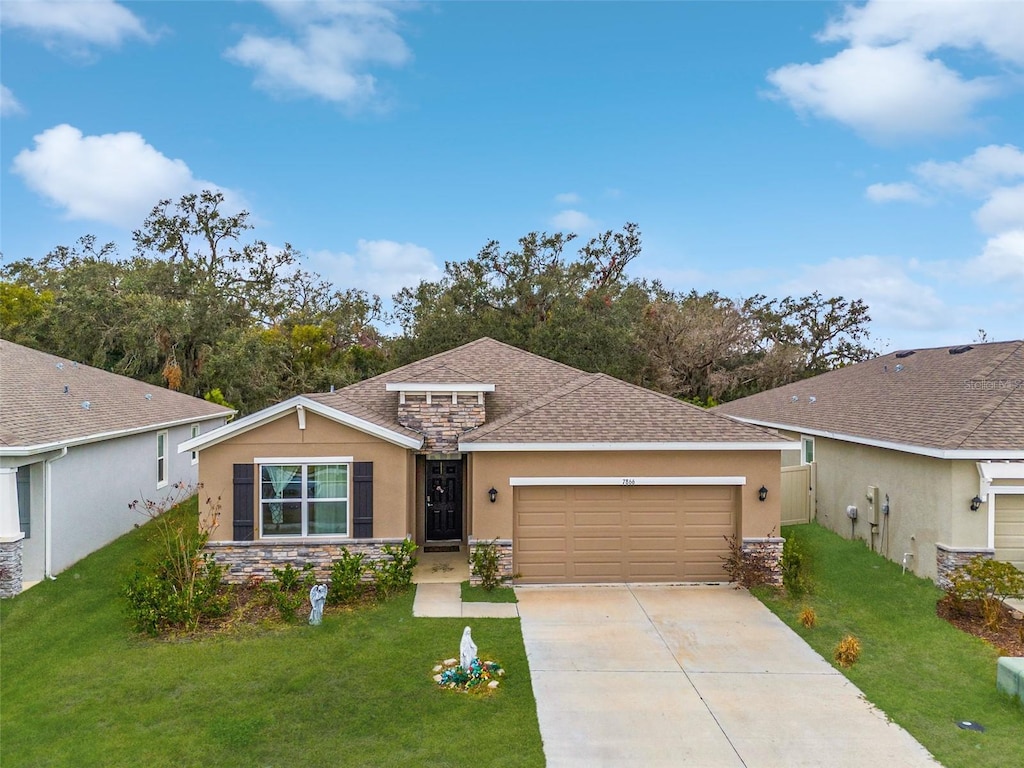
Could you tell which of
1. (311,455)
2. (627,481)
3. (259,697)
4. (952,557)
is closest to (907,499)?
(952,557)

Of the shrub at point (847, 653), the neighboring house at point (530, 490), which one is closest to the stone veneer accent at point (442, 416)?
the neighboring house at point (530, 490)

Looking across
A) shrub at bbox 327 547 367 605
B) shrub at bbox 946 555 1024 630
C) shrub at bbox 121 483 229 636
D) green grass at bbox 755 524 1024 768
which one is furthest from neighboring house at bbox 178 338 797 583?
shrub at bbox 946 555 1024 630

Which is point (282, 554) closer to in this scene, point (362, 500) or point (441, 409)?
point (362, 500)

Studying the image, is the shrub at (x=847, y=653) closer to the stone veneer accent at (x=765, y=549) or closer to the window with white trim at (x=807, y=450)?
the stone veneer accent at (x=765, y=549)

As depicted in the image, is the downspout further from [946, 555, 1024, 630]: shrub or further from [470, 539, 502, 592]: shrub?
[946, 555, 1024, 630]: shrub

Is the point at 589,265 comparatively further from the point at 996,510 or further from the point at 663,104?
the point at 996,510

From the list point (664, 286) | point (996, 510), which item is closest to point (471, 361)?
Result: point (996, 510)
